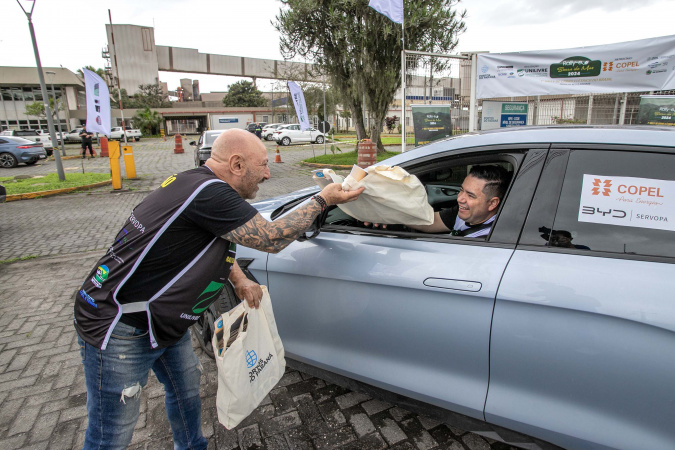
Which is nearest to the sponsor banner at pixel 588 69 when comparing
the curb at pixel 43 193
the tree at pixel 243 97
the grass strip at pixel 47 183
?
the curb at pixel 43 193

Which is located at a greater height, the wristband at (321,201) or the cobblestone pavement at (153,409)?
the wristband at (321,201)

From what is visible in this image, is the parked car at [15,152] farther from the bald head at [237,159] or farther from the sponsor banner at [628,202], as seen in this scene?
the sponsor banner at [628,202]

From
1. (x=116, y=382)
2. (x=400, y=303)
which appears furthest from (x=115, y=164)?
(x=400, y=303)

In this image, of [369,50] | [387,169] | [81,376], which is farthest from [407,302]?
[369,50]

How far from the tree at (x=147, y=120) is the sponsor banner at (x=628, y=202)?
2175 inches

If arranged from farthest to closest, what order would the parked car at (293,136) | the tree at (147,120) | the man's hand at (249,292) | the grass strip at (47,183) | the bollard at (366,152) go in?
the tree at (147,120), the parked car at (293,136), the grass strip at (47,183), the bollard at (366,152), the man's hand at (249,292)

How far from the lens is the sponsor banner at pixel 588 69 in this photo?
6.30 m

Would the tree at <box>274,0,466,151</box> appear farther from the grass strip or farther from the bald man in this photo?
the bald man

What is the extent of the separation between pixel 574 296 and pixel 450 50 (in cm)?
1473

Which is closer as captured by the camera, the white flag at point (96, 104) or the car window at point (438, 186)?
the car window at point (438, 186)

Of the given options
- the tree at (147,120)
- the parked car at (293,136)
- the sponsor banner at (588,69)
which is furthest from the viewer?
the tree at (147,120)

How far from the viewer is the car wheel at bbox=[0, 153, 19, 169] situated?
1767 centimetres

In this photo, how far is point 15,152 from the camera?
1777 cm

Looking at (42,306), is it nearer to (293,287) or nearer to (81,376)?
(81,376)
